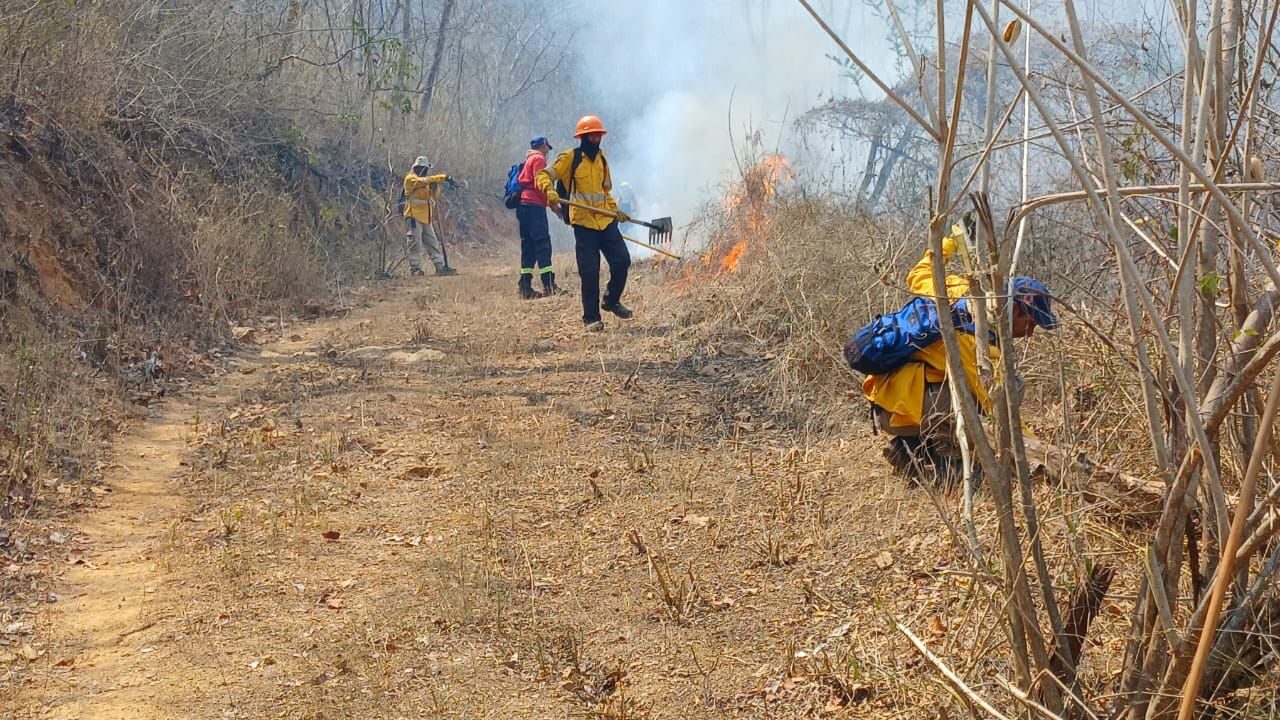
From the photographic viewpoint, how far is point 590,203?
8.63 meters

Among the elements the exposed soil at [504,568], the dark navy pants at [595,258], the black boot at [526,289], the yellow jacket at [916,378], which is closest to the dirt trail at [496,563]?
the exposed soil at [504,568]

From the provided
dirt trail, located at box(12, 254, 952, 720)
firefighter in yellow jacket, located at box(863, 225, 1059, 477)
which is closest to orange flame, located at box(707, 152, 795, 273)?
dirt trail, located at box(12, 254, 952, 720)

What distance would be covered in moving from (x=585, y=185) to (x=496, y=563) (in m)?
4.92

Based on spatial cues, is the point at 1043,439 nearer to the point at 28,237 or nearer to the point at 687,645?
the point at 687,645

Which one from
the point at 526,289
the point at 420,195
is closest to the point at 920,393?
the point at 526,289

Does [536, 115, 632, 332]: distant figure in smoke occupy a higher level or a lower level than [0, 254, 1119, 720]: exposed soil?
higher

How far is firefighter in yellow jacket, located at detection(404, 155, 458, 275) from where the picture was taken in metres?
14.5

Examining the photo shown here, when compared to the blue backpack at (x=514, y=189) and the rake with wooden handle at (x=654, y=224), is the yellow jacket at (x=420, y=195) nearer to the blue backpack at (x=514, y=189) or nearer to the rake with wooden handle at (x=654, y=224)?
the blue backpack at (x=514, y=189)

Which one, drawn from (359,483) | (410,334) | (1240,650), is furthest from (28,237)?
(1240,650)

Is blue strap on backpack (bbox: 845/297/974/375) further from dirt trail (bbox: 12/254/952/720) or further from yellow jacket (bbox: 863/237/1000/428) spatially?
dirt trail (bbox: 12/254/952/720)

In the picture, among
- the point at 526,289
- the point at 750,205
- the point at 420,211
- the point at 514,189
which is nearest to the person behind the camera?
the point at 750,205

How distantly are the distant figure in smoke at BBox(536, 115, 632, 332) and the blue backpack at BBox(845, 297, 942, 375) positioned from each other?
4.26m

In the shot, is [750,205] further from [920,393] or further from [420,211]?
[420,211]

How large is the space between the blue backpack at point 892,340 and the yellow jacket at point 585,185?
174 inches
